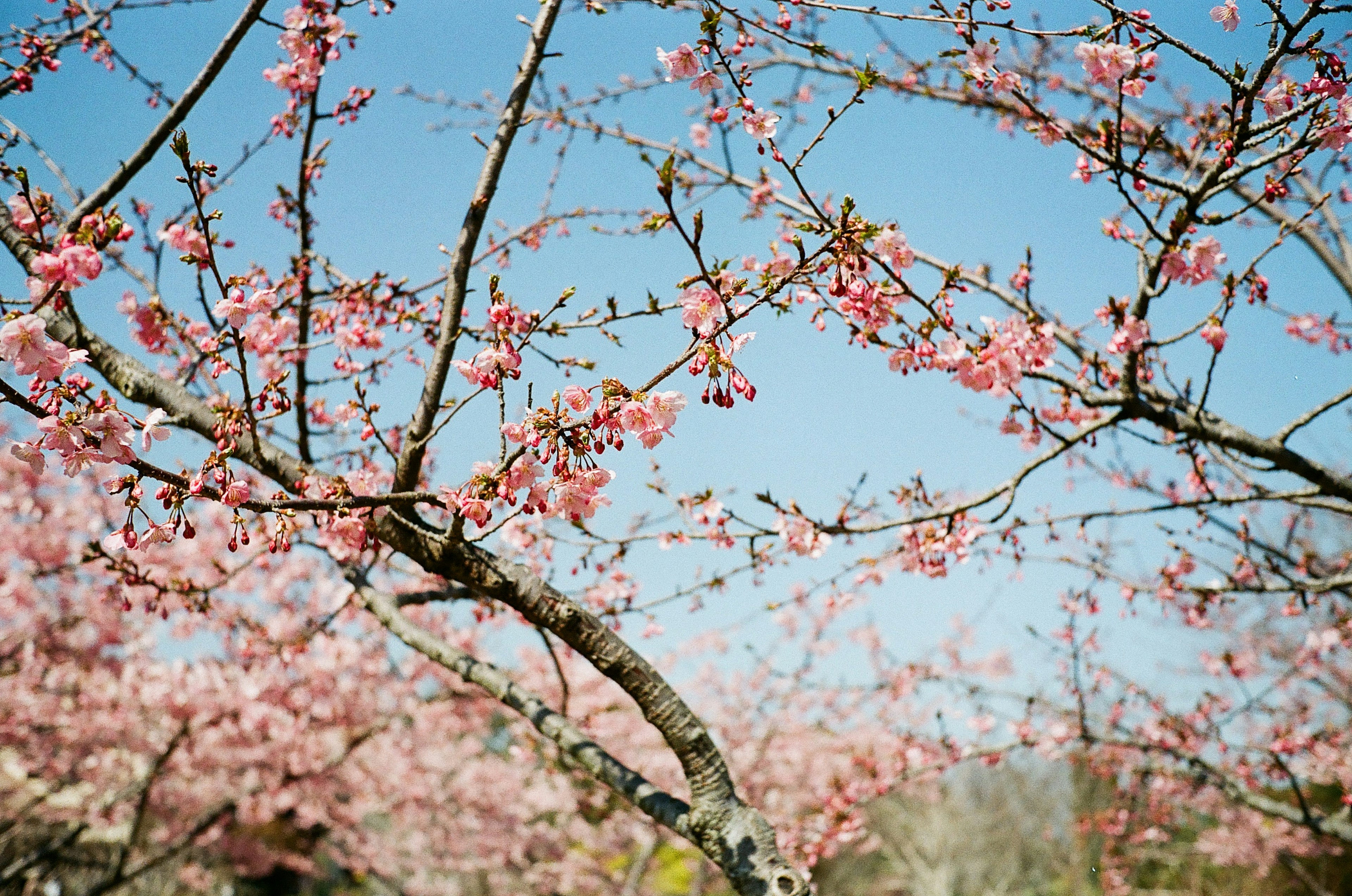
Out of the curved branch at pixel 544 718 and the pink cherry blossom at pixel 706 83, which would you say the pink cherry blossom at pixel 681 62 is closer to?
the pink cherry blossom at pixel 706 83

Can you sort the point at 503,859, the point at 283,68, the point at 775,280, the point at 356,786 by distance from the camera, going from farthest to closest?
the point at 503,859 < the point at 356,786 < the point at 283,68 < the point at 775,280

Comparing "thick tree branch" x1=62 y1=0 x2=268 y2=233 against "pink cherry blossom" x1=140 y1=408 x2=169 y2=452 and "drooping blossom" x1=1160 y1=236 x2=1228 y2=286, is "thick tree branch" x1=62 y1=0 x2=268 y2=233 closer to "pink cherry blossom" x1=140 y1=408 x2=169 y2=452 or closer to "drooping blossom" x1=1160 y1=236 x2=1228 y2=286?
"pink cherry blossom" x1=140 y1=408 x2=169 y2=452

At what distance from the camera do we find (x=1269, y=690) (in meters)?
5.35

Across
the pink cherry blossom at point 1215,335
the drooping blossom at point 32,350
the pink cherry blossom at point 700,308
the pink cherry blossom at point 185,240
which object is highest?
the pink cherry blossom at point 185,240

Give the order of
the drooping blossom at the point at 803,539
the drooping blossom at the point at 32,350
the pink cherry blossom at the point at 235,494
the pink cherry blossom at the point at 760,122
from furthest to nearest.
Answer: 1. the drooping blossom at the point at 803,539
2. the pink cherry blossom at the point at 760,122
3. the pink cherry blossom at the point at 235,494
4. the drooping blossom at the point at 32,350

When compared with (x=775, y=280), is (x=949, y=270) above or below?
above

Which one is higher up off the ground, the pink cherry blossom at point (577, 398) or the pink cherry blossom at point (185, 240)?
the pink cherry blossom at point (185, 240)

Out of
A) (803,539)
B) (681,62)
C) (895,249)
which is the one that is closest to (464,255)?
(681,62)

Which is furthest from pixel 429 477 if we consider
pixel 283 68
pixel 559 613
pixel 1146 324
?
pixel 1146 324

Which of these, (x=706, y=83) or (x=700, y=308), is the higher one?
(x=706, y=83)

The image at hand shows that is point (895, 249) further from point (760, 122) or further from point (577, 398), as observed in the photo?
point (577, 398)

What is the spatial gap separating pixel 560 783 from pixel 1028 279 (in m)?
9.50

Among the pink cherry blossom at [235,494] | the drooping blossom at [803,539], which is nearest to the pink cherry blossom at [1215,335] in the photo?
the drooping blossom at [803,539]

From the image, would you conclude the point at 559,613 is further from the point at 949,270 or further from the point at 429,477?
the point at 429,477
